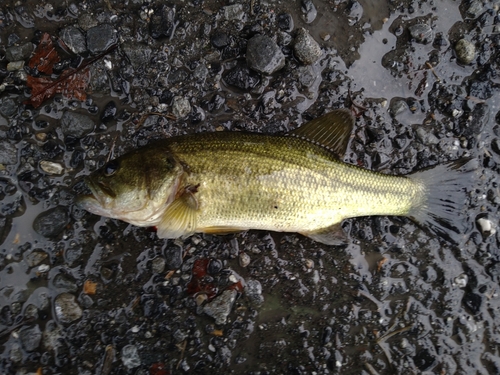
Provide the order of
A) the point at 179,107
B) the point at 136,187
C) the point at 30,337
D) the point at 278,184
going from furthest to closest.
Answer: the point at 179,107
the point at 30,337
the point at 278,184
the point at 136,187

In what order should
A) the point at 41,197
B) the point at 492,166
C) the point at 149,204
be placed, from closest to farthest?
the point at 149,204 → the point at 41,197 → the point at 492,166

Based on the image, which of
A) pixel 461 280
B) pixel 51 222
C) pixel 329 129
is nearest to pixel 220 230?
pixel 329 129

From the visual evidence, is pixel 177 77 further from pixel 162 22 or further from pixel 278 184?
pixel 278 184

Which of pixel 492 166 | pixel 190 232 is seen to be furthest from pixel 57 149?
pixel 492 166

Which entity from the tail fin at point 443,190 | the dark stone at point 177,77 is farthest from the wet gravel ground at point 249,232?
the tail fin at point 443,190

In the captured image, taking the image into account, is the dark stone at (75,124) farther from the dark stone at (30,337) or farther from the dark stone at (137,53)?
the dark stone at (30,337)

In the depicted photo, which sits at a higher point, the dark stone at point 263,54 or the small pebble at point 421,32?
the small pebble at point 421,32

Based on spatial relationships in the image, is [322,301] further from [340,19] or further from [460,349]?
[340,19]
